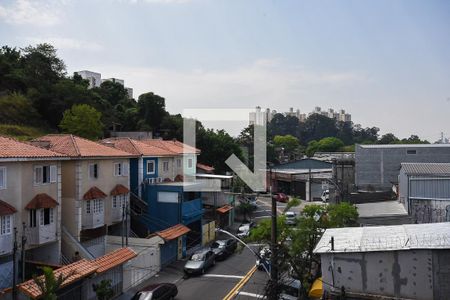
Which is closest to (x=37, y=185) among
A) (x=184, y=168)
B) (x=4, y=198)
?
(x=4, y=198)

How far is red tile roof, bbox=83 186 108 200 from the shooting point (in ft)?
76.3

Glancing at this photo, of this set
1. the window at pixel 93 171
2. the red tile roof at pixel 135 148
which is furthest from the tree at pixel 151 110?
the window at pixel 93 171

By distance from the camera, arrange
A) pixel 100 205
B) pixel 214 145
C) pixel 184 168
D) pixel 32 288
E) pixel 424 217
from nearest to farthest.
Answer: pixel 32 288 < pixel 424 217 < pixel 100 205 < pixel 184 168 < pixel 214 145

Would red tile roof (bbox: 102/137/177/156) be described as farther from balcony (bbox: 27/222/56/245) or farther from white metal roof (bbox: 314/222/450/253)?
white metal roof (bbox: 314/222/450/253)

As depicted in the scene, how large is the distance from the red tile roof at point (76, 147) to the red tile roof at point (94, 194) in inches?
74.6

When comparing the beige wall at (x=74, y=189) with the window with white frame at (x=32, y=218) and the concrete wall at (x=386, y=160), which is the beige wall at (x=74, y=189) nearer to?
the window with white frame at (x=32, y=218)

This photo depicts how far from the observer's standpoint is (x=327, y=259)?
12.9 meters

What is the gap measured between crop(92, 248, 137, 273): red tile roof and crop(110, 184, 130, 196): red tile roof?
4.73m

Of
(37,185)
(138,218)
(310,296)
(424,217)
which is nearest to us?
(310,296)

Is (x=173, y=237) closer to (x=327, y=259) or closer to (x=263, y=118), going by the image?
(x=263, y=118)

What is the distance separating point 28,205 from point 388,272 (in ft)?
50.1

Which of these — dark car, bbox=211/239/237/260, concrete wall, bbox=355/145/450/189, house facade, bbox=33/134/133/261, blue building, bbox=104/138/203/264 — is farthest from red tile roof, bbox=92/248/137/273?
concrete wall, bbox=355/145/450/189

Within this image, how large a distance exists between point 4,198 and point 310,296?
1331cm

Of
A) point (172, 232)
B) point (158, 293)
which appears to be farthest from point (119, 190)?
point (158, 293)
